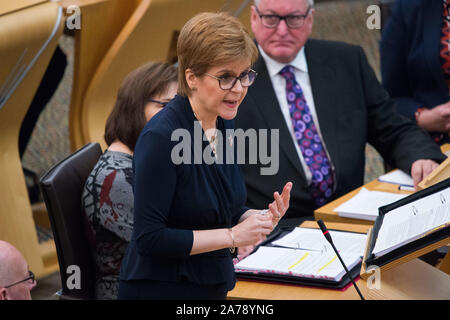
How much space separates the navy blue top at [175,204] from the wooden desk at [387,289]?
0.40 feet

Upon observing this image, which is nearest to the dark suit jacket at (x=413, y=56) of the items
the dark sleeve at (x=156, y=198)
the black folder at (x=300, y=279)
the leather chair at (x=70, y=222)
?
the black folder at (x=300, y=279)

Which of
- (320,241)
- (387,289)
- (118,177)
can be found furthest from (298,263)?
(118,177)

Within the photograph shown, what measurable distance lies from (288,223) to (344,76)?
2.46ft

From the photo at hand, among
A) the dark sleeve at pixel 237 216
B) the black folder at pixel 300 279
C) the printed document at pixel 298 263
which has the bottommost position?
the black folder at pixel 300 279

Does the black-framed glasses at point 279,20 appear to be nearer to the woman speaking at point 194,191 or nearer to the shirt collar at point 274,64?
the shirt collar at point 274,64

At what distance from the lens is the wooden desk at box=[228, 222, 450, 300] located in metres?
1.68

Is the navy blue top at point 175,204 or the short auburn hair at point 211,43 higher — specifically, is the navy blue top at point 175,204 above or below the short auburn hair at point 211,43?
below

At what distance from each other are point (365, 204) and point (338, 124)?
520mm

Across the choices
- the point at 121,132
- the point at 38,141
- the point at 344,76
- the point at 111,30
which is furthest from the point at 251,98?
the point at 38,141

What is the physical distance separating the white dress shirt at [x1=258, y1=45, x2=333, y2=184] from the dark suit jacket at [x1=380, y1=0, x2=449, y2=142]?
0.65 metres

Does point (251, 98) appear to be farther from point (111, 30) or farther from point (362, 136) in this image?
point (111, 30)

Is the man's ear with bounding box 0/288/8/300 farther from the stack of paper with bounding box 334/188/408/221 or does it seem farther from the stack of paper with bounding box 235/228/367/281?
the stack of paper with bounding box 334/188/408/221

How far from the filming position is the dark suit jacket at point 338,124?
2.80 metres

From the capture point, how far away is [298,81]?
2992 mm
